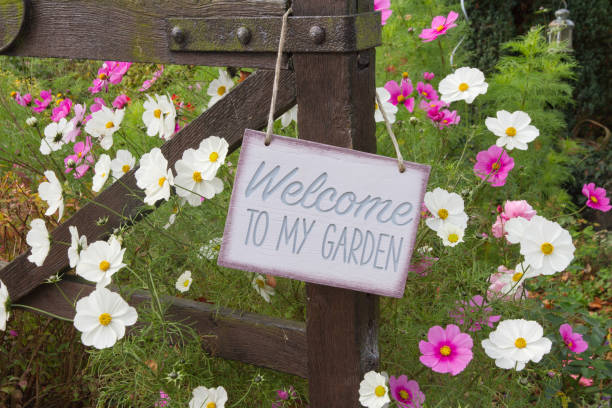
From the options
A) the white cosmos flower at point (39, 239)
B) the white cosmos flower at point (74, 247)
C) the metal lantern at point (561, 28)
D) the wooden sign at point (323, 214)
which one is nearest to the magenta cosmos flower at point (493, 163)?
the wooden sign at point (323, 214)

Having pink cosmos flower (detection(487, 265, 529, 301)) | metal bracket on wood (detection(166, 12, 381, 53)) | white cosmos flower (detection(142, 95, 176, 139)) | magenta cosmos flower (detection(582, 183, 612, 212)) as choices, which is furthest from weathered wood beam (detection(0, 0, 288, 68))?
magenta cosmos flower (detection(582, 183, 612, 212))

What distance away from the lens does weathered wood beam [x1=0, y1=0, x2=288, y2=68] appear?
122 centimetres

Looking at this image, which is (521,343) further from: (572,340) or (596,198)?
(596,198)

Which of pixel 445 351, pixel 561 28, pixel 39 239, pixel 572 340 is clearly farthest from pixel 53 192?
pixel 561 28

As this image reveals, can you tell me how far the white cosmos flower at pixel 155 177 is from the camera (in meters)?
1.31

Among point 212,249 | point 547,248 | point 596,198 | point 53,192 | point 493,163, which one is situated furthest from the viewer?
point 596,198

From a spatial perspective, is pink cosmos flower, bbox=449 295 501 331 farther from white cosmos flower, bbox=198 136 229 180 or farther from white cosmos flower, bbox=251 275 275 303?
white cosmos flower, bbox=198 136 229 180

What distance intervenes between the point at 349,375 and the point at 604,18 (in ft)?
13.6

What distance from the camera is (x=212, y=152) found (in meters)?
1.27

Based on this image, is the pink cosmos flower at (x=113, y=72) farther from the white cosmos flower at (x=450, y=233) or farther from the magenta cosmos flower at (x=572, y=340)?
the magenta cosmos flower at (x=572, y=340)

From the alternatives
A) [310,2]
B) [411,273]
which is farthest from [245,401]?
[310,2]

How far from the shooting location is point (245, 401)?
1680 millimetres

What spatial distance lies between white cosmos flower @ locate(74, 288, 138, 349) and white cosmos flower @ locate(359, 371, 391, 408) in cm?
54

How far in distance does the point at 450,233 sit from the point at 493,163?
499 millimetres
